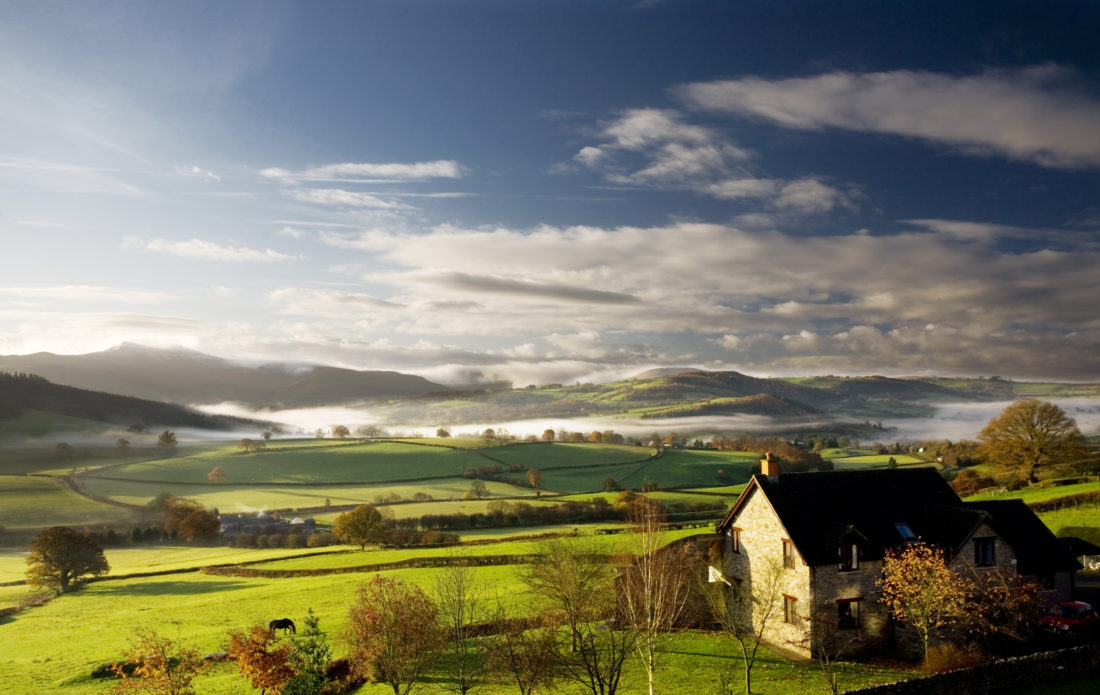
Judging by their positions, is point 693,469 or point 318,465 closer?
point 693,469

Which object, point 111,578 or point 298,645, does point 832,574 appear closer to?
point 298,645

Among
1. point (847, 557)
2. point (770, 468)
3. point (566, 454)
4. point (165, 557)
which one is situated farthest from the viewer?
point (566, 454)

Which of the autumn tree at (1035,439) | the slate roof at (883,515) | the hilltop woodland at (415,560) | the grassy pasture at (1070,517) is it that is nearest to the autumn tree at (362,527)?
the hilltop woodland at (415,560)

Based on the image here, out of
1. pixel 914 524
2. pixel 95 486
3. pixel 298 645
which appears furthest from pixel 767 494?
pixel 95 486

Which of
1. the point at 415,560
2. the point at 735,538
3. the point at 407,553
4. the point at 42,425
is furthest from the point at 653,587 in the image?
the point at 42,425

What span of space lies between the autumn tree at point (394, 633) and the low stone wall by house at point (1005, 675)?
20073 mm

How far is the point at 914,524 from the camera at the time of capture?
42.4 meters

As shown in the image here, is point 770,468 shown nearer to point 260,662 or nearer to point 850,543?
point 850,543

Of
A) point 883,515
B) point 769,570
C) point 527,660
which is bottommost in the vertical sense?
point 527,660

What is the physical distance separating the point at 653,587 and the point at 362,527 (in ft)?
199

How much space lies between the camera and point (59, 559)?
75.1 meters

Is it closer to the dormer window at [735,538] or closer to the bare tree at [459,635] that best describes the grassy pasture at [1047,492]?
the dormer window at [735,538]

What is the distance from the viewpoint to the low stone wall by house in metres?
27.9

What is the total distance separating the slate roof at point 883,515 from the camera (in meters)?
39.8
